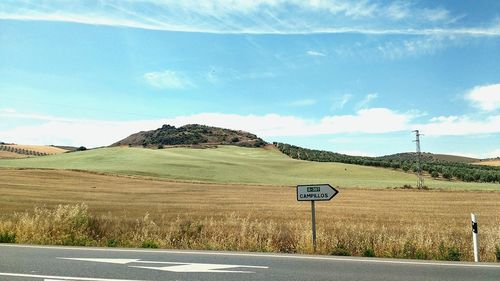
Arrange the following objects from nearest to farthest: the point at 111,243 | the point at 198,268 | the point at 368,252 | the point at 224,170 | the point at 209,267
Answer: the point at 198,268, the point at 209,267, the point at 368,252, the point at 111,243, the point at 224,170

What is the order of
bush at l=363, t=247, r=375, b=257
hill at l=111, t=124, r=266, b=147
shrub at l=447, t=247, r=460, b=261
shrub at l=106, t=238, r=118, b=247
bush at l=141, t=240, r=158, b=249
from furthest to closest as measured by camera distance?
1. hill at l=111, t=124, r=266, b=147
2. shrub at l=106, t=238, r=118, b=247
3. bush at l=141, t=240, r=158, b=249
4. bush at l=363, t=247, r=375, b=257
5. shrub at l=447, t=247, r=460, b=261

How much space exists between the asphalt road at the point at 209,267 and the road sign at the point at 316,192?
2873 millimetres

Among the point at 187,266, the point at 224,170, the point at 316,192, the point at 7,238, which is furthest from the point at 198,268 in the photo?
the point at 224,170

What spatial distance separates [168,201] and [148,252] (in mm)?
25528

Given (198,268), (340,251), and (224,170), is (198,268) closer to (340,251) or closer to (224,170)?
(340,251)

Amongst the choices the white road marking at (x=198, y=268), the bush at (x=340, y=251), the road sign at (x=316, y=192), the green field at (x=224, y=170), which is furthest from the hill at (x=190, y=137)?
the white road marking at (x=198, y=268)

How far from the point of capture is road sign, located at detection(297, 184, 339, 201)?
46.9 ft

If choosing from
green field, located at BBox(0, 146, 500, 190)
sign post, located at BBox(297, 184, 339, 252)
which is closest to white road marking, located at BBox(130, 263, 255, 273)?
sign post, located at BBox(297, 184, 339, 252)

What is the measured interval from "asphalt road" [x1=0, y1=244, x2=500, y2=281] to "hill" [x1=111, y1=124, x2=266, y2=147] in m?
146

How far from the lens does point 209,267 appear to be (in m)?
9.83

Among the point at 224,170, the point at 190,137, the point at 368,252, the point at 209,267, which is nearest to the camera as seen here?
the point at 209,267

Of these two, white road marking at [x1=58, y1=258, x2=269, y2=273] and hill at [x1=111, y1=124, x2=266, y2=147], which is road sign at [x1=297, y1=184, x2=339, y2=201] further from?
hill at [x1=111, y1=124, x2=266, y2=147]

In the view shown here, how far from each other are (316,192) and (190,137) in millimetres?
157614

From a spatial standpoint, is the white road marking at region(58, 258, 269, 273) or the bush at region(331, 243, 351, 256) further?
the bush at region(331, 243, 351, 256)
